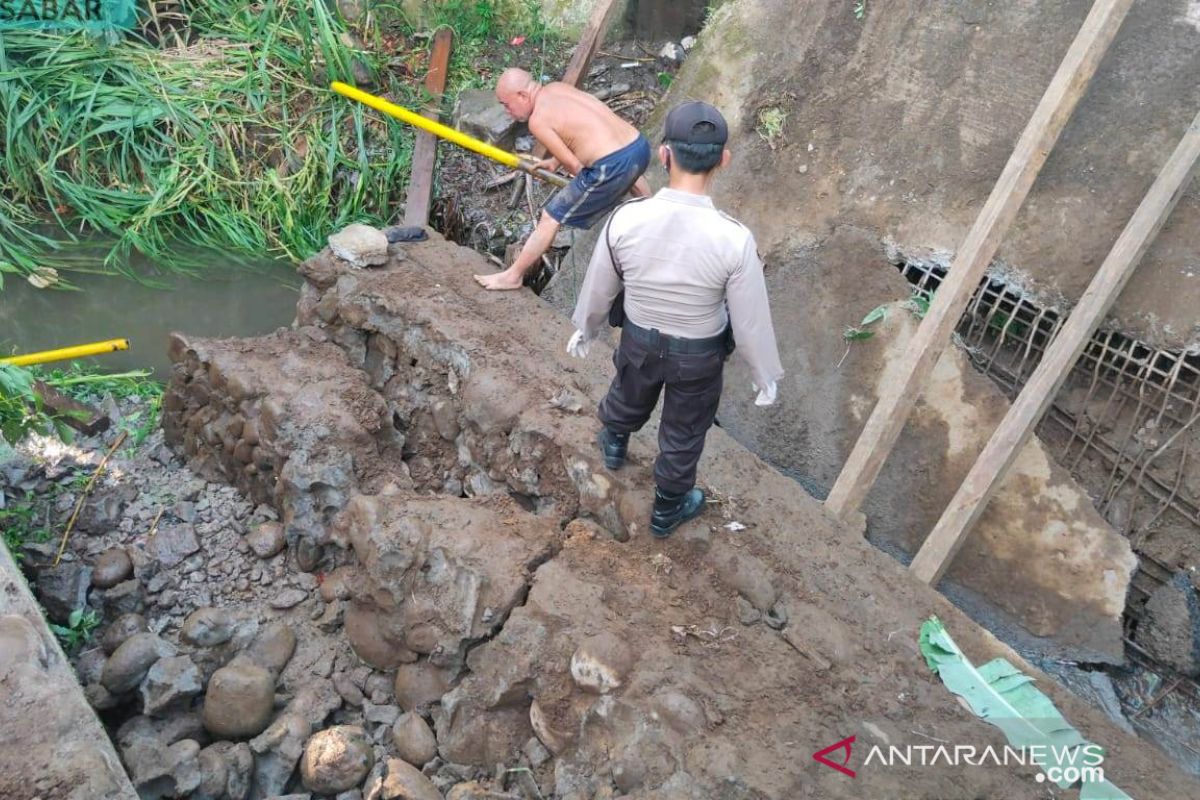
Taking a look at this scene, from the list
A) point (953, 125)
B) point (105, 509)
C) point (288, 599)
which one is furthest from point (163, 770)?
point (953, 125)

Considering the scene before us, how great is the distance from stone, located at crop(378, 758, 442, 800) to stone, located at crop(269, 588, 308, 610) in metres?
1.13

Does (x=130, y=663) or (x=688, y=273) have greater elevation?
(x=688, y=273)

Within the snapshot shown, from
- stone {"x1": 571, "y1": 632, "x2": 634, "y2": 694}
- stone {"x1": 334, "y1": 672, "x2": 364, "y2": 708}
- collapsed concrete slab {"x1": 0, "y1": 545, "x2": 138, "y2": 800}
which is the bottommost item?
stone {"x1": 334, "y1": 672, "x2": 364, "y2": 708}

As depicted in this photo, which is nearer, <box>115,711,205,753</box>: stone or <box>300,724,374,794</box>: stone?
<box>300,724,374,794</box>: stone

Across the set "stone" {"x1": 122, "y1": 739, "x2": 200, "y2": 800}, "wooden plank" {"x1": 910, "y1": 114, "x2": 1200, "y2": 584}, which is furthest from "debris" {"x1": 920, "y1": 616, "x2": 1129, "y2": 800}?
"stone" {"x1": 122, "y1": 739, "x2": 200, "y2": 800}

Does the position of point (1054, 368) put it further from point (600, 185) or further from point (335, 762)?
point (335, 762)

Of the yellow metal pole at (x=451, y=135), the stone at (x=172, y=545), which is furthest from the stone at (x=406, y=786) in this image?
the yellow metal pole at (x=451, y=135)

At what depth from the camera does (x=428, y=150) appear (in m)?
6.11

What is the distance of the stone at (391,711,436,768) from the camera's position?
289 centimetres

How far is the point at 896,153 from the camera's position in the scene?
4512mm

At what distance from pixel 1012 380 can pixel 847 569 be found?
5.20 ft

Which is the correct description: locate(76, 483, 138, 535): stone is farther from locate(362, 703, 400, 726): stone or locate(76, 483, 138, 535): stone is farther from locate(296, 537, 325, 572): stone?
locate(362, 703, 400, 726): stone

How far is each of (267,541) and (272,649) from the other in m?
0.67

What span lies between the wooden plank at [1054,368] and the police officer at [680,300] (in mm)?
1245
